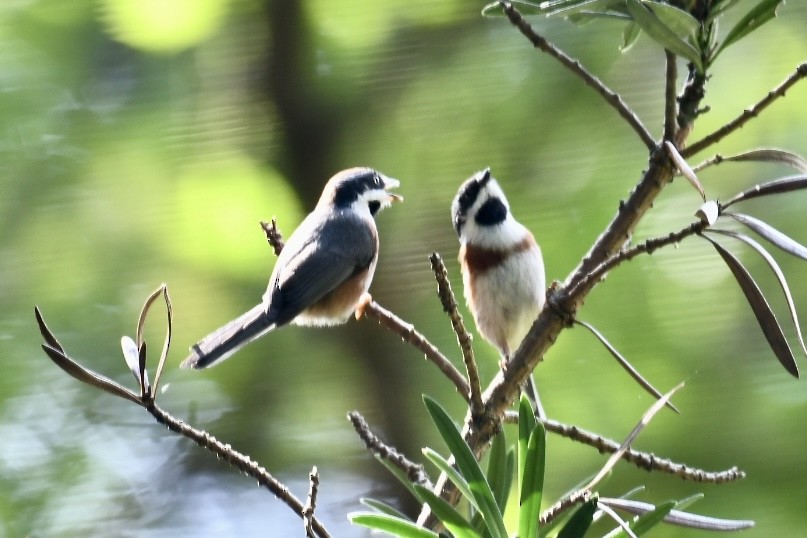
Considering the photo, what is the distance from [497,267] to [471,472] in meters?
0.75

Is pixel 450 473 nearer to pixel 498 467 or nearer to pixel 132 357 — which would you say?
pixel 498 467

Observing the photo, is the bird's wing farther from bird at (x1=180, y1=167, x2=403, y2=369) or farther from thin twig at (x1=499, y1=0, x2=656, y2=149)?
thin twig at (x1=499, y1=0, x2=656, y2=149)

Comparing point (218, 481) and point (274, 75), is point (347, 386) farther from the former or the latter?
point (274, 75)

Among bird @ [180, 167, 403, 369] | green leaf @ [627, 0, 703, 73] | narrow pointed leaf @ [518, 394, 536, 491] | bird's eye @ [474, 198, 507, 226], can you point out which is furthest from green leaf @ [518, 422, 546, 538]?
bird's eye @ [474, 198, 507, 226]

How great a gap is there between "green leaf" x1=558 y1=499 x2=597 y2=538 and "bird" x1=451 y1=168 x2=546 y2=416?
25.3 inches

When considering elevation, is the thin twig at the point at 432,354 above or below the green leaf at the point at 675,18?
below

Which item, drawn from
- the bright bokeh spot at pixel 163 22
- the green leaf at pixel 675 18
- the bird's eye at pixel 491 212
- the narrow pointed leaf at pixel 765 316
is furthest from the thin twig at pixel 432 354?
the bright bokeh spot at pixel 163 22

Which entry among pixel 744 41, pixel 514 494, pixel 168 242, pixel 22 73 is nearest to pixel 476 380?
pixel 514 494

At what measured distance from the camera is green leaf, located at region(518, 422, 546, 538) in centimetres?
75

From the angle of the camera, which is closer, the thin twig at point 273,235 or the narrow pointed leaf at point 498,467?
the narrow pointed leaf at point 498,467

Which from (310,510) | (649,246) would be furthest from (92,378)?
(649,246)

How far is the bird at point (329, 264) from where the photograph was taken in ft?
4.50

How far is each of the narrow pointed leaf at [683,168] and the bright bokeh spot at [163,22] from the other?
1459 millimetres

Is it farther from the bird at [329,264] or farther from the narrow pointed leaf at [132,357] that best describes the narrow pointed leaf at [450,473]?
the bird at [329,264]
